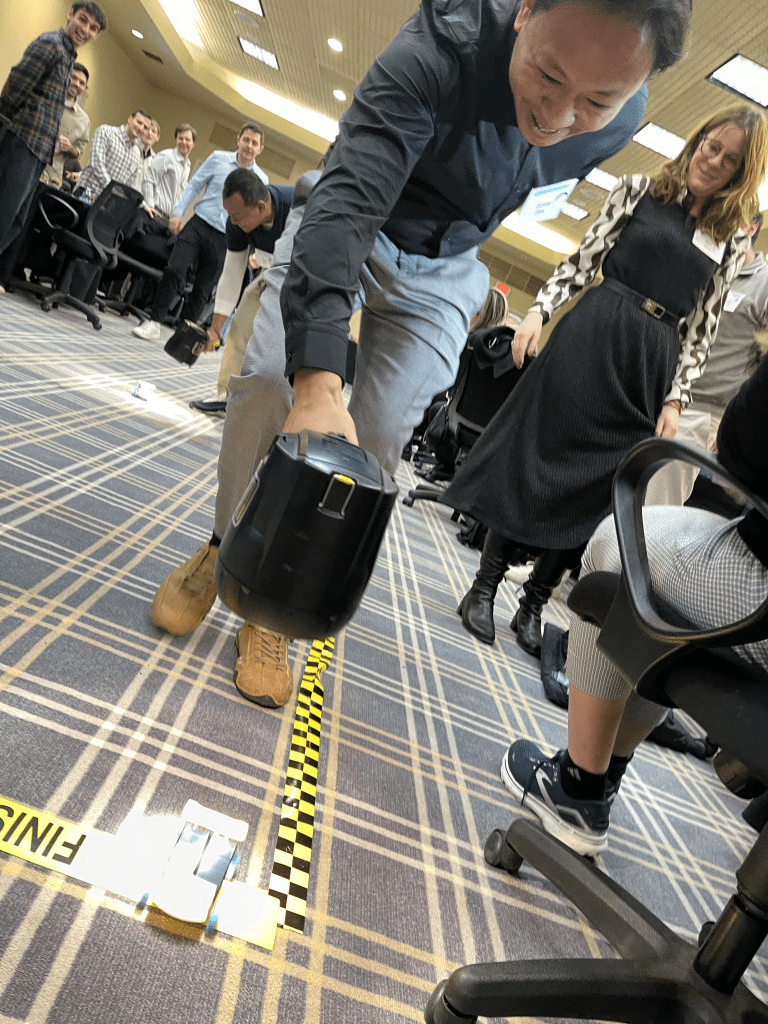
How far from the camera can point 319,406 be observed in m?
0.79

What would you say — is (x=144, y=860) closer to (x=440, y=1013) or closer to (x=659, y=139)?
(x=440, y=1013)

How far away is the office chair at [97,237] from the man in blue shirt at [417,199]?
3905 mm

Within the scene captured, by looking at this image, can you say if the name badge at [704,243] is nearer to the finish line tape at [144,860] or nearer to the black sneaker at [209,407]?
the finish line tape at [144,860]

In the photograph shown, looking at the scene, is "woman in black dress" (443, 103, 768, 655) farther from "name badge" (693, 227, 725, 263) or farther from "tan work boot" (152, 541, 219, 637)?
"tan work boot" (152, 541, 219, 637)

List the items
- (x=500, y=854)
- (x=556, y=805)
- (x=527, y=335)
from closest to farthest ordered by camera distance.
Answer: (x=500, y=854) < (x=556, y=805) < (x=527, y=335)

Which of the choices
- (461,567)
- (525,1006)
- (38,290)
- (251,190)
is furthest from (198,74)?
(525,1006)

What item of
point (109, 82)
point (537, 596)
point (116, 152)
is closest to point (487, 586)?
point (537, 596)

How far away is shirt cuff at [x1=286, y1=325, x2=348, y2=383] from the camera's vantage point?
805 mm

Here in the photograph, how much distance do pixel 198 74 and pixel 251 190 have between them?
10201 millimetres

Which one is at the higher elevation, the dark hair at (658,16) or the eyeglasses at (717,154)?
the eyeglasses at (717,154)

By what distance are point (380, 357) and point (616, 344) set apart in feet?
Result: 2.69

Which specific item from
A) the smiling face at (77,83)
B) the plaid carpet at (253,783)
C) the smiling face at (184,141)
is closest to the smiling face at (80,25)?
the smiling face at (77,83)

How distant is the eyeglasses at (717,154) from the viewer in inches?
67.2

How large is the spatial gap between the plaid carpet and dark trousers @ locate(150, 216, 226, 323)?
387 centimetres
